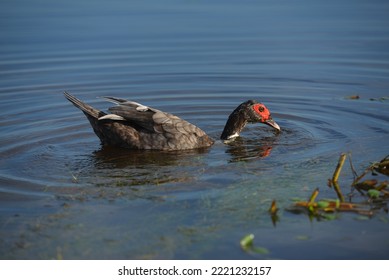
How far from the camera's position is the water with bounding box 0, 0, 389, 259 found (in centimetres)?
641

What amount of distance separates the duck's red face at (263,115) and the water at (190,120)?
0.22 metres

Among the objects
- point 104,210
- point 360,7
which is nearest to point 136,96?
point 104,210

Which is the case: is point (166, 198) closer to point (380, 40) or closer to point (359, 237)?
point (359, 237)

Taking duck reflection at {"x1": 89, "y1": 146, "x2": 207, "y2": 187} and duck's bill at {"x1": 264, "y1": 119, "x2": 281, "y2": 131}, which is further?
duck's bill at {"x1": 264, "y1": 119, "x2": 281, "y2": 131}

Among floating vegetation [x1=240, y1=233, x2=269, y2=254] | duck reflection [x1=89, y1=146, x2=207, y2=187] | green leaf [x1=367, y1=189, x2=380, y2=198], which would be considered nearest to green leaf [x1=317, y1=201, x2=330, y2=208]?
green leaf [x1=367, y1=189, x2=380, y2=198]

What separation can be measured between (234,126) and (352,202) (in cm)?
372

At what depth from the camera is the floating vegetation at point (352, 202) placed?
22.2 feet

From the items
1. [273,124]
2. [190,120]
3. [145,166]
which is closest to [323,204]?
[145,166]

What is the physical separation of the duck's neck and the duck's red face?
0.78 ft

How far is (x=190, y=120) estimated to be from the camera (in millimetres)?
11648

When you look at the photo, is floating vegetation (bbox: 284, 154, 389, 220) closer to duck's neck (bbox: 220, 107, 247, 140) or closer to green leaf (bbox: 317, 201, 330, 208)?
green leaf (bbox: 317, 201, 330, 208)

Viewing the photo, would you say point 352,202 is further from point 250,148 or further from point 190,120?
point 190,120

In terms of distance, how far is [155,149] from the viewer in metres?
9.88

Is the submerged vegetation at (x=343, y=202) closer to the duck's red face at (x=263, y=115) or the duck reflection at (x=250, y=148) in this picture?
the duck reflection at (x=250, y=148)
